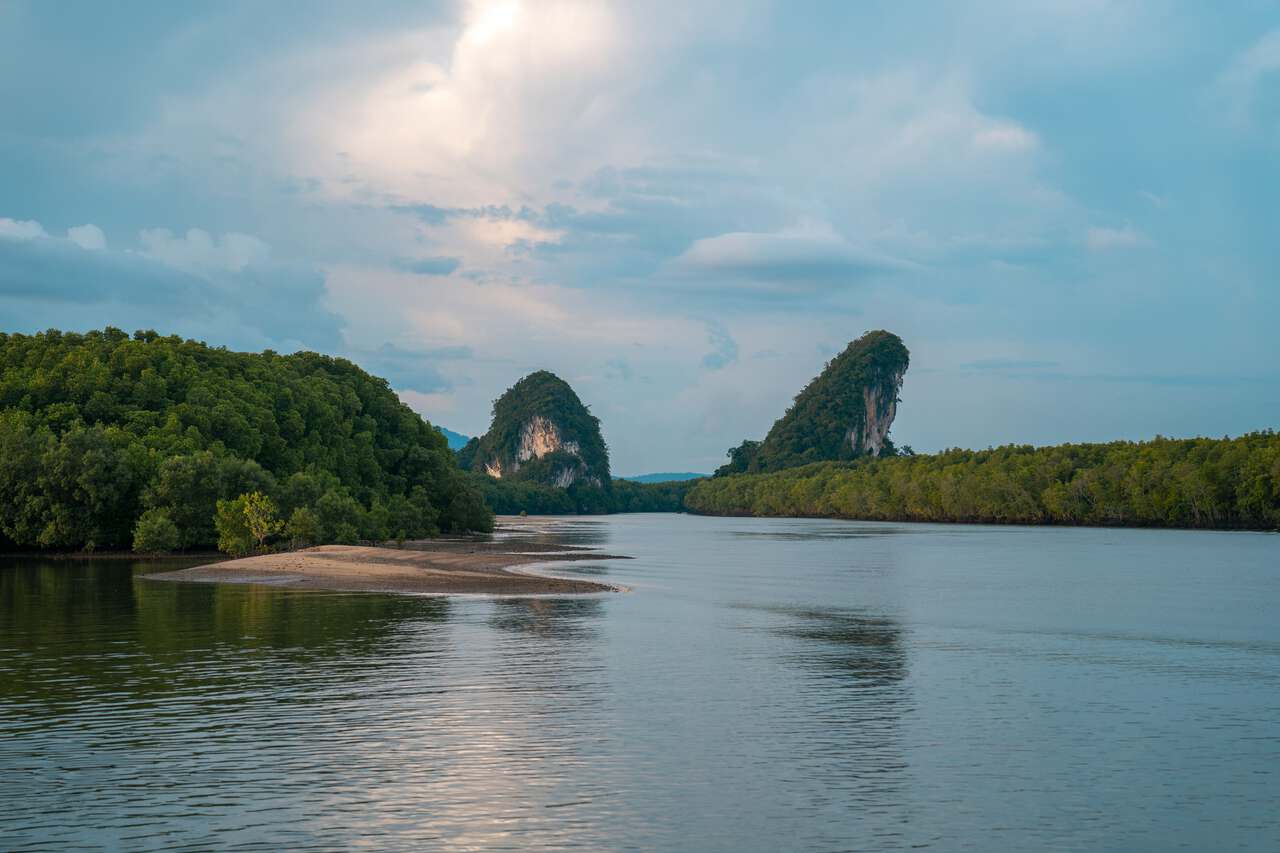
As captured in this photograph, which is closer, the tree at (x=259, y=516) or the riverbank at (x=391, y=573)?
the riverbank at (x=391, y=573)

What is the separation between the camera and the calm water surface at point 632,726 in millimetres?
14180

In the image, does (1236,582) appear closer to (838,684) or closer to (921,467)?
(838,684)

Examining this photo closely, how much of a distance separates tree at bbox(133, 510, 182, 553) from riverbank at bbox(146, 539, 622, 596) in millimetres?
8592

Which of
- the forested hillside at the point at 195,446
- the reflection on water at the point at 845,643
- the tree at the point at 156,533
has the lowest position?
the reflection on water at the point at 845,643

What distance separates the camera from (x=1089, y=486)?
130 meters

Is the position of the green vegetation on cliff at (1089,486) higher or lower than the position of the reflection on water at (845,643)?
higher

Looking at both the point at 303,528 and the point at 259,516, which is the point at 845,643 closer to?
the point at 259,516

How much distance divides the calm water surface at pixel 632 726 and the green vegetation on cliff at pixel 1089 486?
266 ft

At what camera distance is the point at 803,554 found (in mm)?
76062

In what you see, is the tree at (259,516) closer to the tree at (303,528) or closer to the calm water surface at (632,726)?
the tree at (303,528)

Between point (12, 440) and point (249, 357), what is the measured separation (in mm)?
29878

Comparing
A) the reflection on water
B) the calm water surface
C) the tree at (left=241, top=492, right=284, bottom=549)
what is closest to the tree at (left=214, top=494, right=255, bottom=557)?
the tree at (left=241, top=492, right=284, bottom=549)

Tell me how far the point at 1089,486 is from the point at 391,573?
98413 mm

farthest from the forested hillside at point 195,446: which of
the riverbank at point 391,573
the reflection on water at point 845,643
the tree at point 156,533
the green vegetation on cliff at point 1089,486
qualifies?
the green vegetation on cliff at point 1089,486
